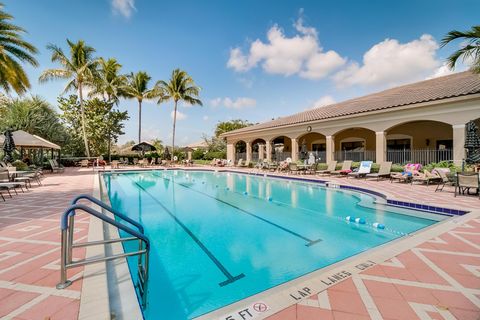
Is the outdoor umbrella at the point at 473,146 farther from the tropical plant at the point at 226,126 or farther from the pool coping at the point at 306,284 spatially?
the tropical plant at the point at 226,126

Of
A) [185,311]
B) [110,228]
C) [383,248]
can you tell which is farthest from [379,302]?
[110,228]

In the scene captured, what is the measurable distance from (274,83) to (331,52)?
7.67 m

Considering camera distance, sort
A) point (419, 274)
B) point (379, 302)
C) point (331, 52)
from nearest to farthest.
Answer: point (379, 302) → point (419, 274) → point (331, 52)

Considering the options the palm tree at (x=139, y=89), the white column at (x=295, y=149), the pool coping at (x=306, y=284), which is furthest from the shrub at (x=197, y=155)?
the pool coping at (x=306, y=284)

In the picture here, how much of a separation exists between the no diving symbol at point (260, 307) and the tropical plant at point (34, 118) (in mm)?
28287

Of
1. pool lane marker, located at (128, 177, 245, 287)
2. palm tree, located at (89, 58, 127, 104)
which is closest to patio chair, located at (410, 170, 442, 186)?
pool lane marker, located at (128, 177, 245, 287)

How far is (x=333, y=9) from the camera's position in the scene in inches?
511

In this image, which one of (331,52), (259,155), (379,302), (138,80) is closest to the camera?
(379,302)

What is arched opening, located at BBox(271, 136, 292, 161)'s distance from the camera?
22.0 meters

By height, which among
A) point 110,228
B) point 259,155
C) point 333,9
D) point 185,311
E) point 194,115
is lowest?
point 185,311

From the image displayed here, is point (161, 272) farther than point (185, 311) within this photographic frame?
Yes

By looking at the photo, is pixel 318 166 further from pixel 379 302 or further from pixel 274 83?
pixel 379 302

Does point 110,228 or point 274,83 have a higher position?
point 274,83

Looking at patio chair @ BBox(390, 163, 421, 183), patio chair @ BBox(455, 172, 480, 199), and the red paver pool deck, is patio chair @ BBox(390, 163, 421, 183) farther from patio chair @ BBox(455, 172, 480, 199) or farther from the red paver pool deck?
the red paver pool deck
